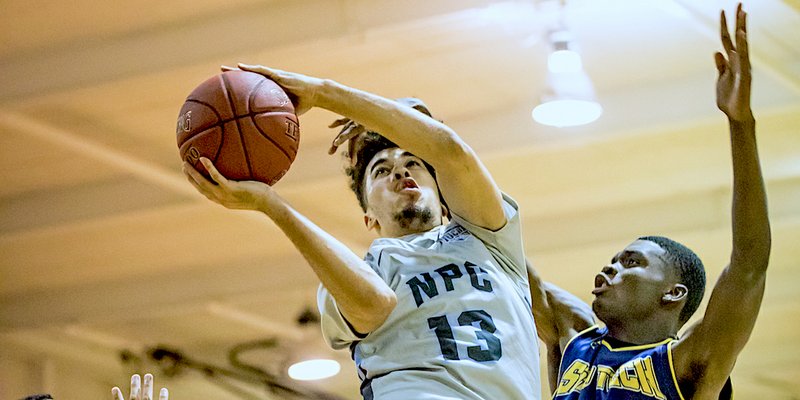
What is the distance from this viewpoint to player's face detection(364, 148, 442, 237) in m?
4.06

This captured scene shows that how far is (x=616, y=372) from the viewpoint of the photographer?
4188 millimetres

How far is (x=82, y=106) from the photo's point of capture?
8.95 meters

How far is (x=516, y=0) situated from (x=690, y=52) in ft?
5.53

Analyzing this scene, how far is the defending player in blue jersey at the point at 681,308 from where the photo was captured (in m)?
3.95

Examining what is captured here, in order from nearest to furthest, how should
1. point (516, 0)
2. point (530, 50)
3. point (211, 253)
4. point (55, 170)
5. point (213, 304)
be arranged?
point (516, 0)
point (530, 50)
point (55, 170)
point (211, 253)
point (213, 304)

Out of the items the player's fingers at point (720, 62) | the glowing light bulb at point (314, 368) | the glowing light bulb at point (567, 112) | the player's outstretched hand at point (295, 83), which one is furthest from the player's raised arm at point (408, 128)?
the glowing light bulb at point (314, 368)

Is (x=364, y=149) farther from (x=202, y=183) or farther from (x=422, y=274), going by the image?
(x=202, y=183)

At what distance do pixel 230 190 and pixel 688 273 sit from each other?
174cm

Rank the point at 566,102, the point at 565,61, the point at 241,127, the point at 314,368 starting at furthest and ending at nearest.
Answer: the point at 314,368 < the point at 566,102 < the point at 565,61 < the point at 241,127

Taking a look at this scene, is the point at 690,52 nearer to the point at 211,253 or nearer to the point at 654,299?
the point at 654,299

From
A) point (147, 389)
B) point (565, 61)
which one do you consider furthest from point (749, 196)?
point (565, 61)

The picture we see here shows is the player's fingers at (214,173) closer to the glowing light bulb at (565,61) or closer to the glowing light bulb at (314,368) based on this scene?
the glowing light bulb at (565,61)

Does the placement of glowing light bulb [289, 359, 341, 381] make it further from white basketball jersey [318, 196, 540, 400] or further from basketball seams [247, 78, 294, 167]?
basketball seams [247, 78, 294, 167]

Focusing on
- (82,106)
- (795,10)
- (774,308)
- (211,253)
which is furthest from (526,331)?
(774,308)
